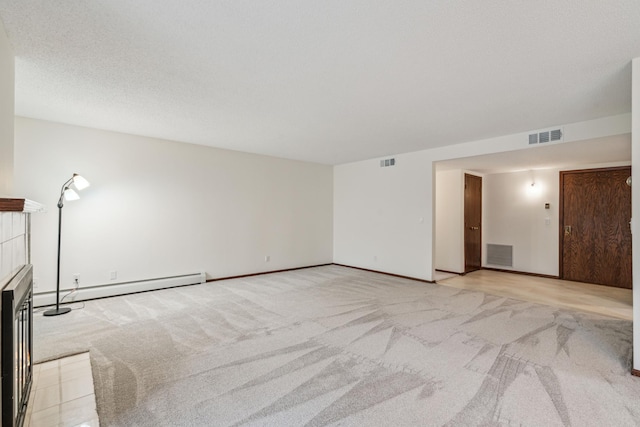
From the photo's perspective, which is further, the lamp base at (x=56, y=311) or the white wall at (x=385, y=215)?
the white wall at (x=385, y=215)

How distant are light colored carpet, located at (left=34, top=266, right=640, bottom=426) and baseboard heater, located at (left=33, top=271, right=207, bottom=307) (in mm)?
198

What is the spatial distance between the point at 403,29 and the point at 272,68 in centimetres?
A: 112

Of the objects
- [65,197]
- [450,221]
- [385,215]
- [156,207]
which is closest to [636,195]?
[385,215]

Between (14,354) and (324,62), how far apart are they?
108 inches

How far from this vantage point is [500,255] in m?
6.99

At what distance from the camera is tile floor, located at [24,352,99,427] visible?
188 cm

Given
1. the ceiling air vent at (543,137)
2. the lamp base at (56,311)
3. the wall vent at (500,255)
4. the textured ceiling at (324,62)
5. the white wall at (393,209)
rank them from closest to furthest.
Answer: the textured ceiling at (324,62), the lamp base at (56,311), the ceiling air vent at (543,137), the white wall at (393,209), the wall vent at (500,255)

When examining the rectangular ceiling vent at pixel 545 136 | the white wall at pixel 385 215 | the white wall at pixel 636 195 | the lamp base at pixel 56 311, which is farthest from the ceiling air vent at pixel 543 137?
the lamp base at pixel 56 311

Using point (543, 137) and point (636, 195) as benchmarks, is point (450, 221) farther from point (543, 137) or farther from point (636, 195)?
point (636, 195)

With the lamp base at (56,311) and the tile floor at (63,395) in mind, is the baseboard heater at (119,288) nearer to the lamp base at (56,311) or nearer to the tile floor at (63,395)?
the lamp base at (56,311)

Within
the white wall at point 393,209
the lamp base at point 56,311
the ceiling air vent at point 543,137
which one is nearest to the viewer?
the lamp base at point 56,311

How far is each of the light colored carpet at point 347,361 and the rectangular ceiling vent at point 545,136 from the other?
2.35 metres

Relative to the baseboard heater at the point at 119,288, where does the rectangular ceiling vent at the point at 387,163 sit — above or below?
above

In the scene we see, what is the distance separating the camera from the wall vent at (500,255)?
6832mm
